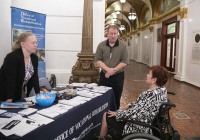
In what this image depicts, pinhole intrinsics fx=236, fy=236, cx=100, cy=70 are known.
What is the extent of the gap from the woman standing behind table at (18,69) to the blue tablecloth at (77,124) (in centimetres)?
74

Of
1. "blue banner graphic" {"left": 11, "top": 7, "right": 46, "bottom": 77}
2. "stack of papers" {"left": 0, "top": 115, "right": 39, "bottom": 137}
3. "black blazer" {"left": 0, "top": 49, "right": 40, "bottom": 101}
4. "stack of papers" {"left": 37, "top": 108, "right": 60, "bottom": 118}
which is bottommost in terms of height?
"stack of papers" {"left": 0, "top": 115, "right": 39, "bottom": 137}

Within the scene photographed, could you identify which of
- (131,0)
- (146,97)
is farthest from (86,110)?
(131,0)

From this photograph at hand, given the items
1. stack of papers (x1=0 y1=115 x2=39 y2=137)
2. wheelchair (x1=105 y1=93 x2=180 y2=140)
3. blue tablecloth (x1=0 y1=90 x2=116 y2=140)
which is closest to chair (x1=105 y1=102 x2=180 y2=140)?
wheelchair (x1=105 y1=93 x2=180 y2=140)

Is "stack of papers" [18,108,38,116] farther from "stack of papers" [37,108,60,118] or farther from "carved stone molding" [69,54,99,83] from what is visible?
"carved stone molding" [69,54,99,83]

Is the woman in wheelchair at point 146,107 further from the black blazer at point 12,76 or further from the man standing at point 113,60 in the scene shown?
the man standing at point 113,60

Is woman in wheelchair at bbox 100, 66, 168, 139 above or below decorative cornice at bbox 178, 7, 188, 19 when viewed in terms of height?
below

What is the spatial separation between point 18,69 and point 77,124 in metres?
0.88

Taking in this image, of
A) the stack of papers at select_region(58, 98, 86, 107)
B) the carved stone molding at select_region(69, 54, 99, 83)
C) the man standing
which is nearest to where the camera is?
the stack of papers at select_region(58, 98, 86, 107)

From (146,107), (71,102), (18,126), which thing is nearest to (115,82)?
(71,102)

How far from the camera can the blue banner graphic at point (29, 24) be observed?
487 centimetres

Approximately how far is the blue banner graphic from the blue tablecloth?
9.08 feet

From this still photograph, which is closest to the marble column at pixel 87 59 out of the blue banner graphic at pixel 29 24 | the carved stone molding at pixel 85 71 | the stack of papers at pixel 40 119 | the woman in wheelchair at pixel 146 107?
the carved stone molding at pixel 85 71

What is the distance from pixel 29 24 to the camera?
532 centimetres

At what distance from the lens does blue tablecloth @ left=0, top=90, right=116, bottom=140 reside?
68.5 inches
